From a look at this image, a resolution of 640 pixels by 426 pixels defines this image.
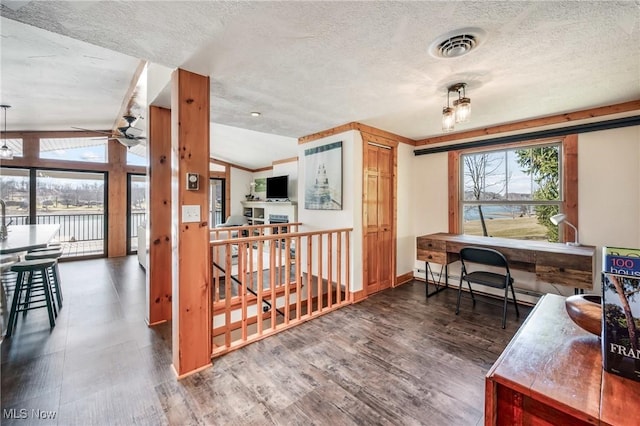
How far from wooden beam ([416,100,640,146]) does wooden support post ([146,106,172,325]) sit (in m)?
3.61

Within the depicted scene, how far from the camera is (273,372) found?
198cm

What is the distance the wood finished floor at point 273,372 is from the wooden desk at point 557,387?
0.92m

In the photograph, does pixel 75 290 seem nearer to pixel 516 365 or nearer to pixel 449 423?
pixel 449 423

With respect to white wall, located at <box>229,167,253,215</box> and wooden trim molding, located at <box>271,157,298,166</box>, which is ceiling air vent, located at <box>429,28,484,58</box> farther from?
white wall, located at <box>229,167,253,215</box>

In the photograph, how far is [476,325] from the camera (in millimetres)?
2719

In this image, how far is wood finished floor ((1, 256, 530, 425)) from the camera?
5.20ft

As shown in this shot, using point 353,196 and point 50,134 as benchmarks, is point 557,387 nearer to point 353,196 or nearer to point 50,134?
point 353,196

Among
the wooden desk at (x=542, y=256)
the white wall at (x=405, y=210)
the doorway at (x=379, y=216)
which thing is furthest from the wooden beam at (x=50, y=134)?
the wooden desk at (x=542, y=256)

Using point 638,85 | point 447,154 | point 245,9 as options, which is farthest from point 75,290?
point 638,85

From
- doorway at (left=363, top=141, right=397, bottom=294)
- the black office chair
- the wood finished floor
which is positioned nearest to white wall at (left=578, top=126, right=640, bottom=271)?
the black office chair

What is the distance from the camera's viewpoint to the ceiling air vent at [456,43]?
1555 millimetres

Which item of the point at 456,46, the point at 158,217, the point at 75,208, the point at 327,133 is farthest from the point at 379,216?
the point at 75,208

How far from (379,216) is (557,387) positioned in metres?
3.02

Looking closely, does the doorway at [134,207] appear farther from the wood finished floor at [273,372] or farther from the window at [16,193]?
the wood finished floor at [273,372]
